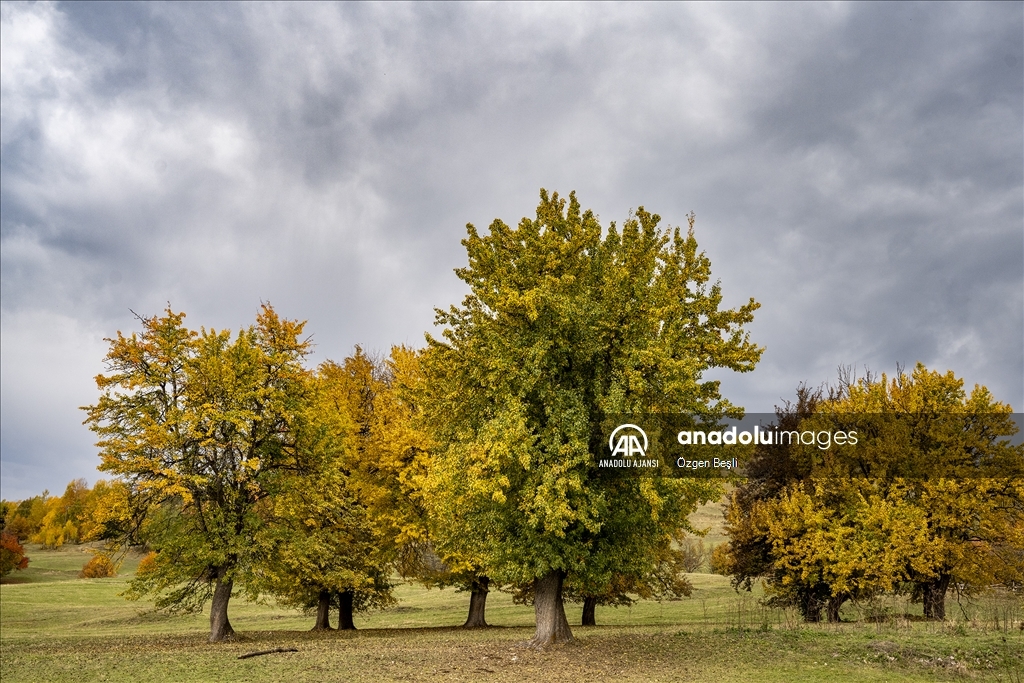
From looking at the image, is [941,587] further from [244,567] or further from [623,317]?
[244,567]

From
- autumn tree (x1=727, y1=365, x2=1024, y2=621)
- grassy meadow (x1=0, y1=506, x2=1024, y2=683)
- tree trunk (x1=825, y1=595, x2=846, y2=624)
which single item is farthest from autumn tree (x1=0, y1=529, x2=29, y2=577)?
tree trunk (x1=825, y1=595, x2=846, y2=624)

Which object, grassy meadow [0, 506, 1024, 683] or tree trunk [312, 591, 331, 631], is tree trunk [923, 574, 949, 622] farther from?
tree trunk [312, 591, 331, 631]

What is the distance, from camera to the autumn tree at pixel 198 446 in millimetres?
22250

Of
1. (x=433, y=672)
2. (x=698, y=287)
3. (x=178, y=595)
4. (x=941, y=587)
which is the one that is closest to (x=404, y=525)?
(x=178, y=595)

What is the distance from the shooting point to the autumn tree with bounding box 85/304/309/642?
73.0 ft

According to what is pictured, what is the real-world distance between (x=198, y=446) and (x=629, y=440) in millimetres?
15572

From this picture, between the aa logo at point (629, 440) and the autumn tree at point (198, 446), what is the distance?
12701 mm

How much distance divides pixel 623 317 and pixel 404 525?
565 inches

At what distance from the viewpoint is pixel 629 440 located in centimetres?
1767

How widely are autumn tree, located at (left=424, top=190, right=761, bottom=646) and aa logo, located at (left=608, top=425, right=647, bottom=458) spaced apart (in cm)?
47

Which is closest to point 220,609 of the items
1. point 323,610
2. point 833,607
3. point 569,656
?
point 323,610

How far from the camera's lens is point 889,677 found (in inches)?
572

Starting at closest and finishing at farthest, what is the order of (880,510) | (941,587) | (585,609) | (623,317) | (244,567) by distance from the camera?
(623,317), (244,567), (880,510), (941,587), (585,609)

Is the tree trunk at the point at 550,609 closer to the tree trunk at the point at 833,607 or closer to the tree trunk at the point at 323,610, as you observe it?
the tree trunk at the point at 323,610
